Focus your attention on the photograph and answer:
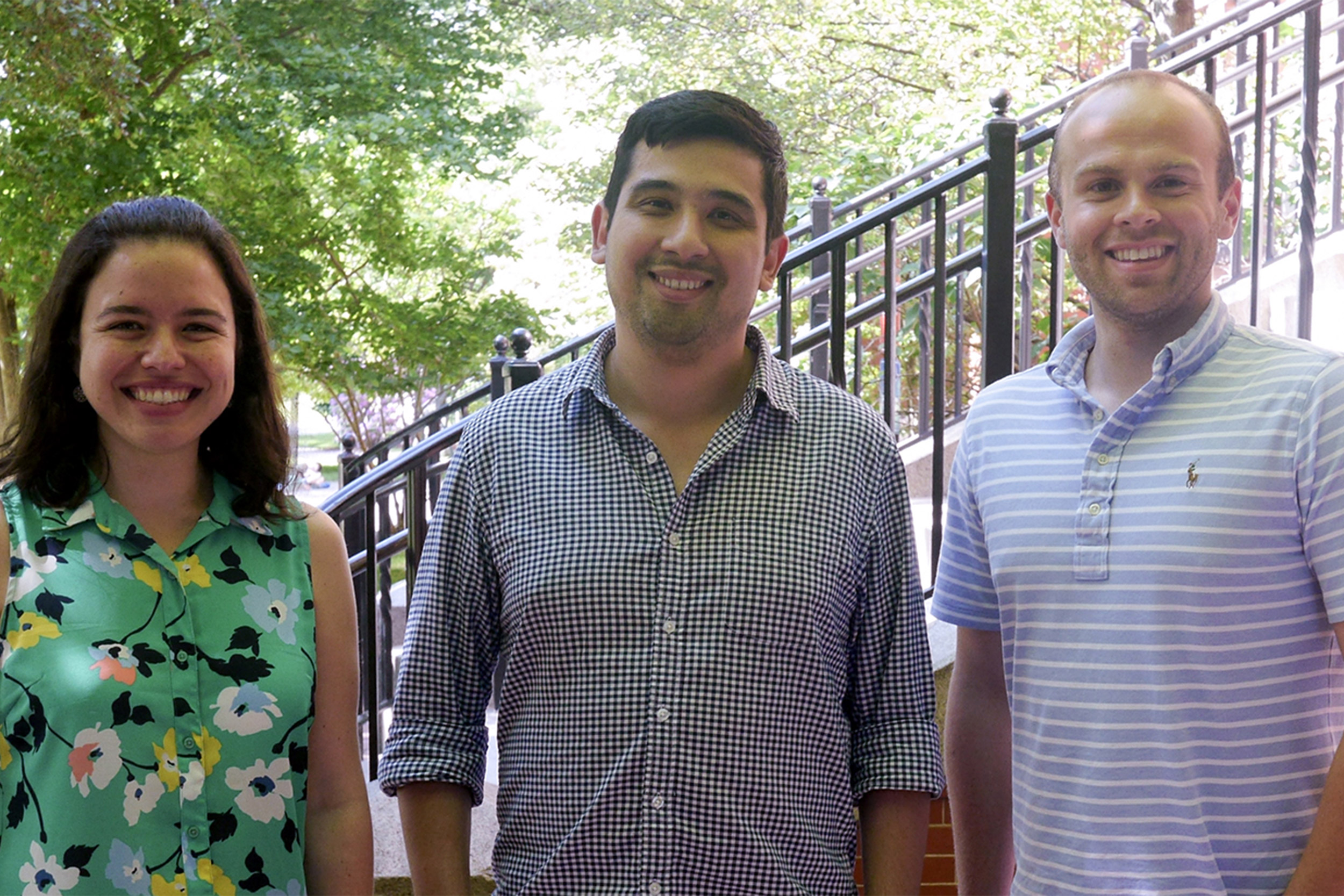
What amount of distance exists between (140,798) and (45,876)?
0.47 ft

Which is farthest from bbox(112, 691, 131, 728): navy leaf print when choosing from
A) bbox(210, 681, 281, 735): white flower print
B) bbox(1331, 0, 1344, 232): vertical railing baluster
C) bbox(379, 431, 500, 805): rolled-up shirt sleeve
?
bbox(1331, 0, 1344, 232): vertical railing baluster

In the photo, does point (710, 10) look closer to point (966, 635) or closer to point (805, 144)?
point (805, 144)

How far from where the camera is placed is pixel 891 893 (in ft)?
5.85

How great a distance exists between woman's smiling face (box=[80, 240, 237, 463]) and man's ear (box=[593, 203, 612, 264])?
21.9 inches

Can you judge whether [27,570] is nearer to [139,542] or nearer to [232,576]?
[139,542]

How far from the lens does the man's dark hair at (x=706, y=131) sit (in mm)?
1827

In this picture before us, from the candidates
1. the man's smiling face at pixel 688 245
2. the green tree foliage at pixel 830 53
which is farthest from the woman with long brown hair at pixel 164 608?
the green tree foliage at pixel 830 53

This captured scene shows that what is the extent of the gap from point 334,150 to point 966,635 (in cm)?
835

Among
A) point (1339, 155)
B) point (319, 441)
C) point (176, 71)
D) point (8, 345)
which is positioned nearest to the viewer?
point (1339, 155)

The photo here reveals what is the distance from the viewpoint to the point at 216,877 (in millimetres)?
1702

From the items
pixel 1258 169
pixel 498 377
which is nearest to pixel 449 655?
pixel 498 377

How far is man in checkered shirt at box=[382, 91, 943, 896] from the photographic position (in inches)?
67.9

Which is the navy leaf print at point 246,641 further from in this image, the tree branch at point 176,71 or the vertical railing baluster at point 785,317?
the tree branch at point 176,71

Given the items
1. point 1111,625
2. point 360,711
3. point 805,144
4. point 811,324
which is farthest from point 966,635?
point 805,144
